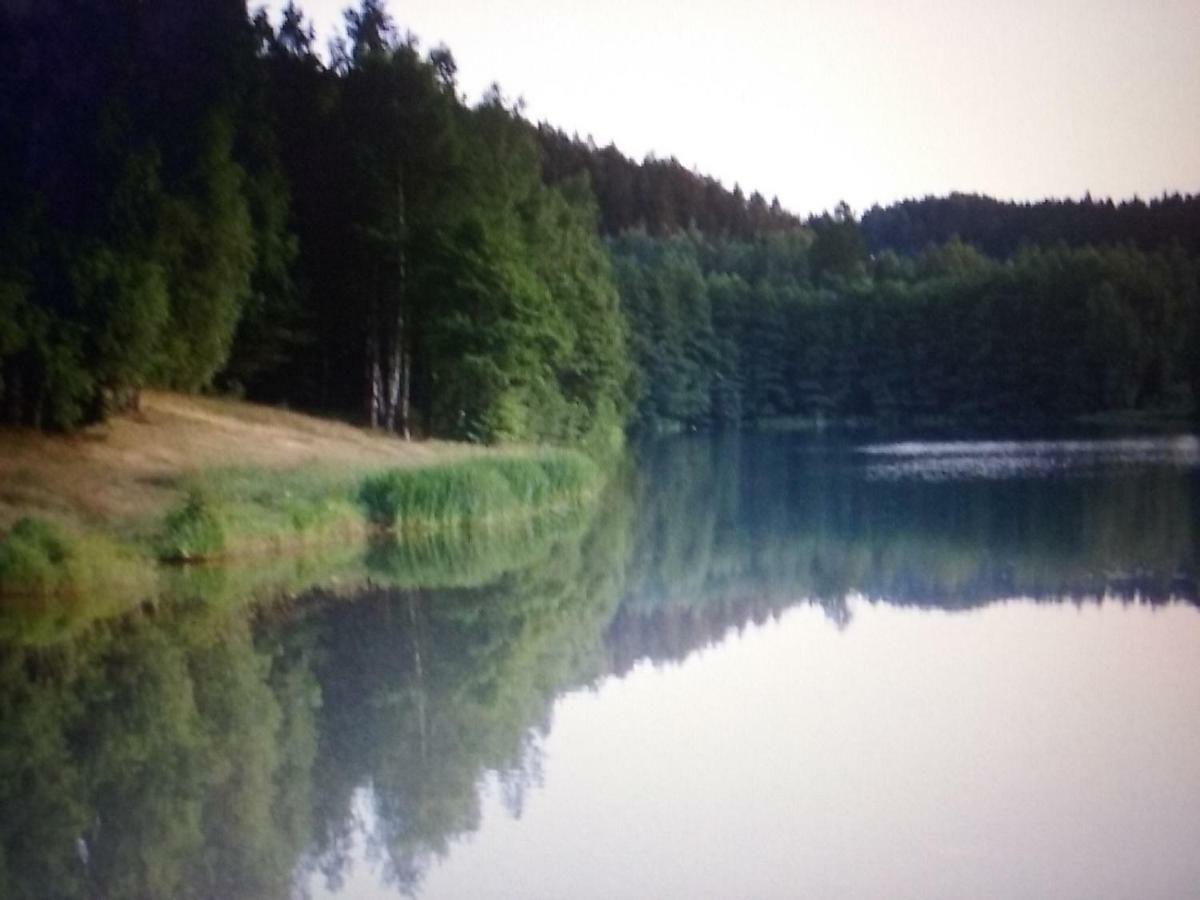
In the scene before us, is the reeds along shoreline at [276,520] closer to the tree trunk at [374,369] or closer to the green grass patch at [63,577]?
the green grass patch at [63,577]

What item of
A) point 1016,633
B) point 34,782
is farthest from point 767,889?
point 1016,633

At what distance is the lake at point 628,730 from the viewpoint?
8891 millimetres

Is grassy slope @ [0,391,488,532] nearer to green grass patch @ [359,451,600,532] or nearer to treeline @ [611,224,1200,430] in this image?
green grass patch @ [359,451,600,532]

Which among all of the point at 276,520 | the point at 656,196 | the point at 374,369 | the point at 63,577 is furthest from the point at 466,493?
the point at 656,196

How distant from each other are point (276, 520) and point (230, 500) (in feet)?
2.95

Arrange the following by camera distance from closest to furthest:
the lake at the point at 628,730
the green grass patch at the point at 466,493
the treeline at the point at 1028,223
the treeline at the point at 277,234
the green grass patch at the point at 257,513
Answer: the lake at the point at 628,730 → the green grass patch at the point at 257,513 → the treeline at the point at 277,234 → the green grass patch at the point at 466,493 → the treeline at the point at 1028,223

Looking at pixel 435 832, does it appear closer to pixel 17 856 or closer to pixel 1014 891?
pixel 17 856

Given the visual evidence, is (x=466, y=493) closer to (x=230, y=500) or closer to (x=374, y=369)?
(x=230, y=500)

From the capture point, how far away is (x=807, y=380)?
77.5 metres

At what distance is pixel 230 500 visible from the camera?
22.6m

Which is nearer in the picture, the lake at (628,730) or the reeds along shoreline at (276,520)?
the lake at (628,730)

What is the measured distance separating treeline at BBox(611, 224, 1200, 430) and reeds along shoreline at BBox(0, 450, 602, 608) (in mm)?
39286

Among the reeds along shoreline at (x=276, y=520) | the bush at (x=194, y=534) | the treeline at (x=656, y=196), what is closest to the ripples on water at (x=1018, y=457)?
the reeds along shoreline at (x=276, y=520)

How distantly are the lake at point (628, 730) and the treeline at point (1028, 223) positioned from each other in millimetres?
58190
